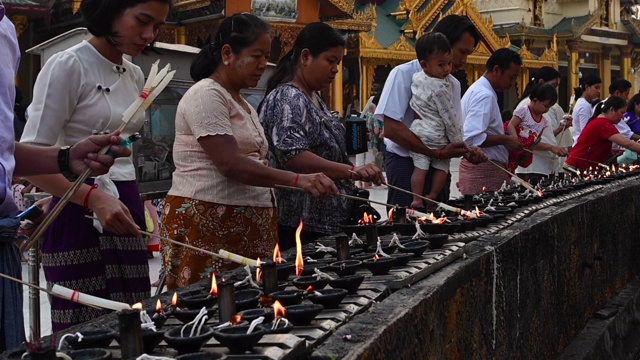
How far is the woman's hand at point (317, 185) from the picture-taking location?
331cm

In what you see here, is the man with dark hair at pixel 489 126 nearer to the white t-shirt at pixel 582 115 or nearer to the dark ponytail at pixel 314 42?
the dark ponytail at pixel 314 42

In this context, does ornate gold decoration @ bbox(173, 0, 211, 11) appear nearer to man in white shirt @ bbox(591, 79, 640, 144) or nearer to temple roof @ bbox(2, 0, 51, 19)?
temple roof @ bbox(2, 0, 51, 19)

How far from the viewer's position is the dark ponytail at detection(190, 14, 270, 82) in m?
3.48

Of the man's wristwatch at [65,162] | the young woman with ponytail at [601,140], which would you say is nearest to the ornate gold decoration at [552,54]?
the young woman with ponytail at [601,140]

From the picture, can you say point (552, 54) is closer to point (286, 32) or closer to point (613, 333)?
point (286, 32)

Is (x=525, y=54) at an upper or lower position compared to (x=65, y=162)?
upper

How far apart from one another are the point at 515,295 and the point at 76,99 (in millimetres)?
1942

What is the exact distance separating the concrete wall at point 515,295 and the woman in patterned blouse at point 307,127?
826mm

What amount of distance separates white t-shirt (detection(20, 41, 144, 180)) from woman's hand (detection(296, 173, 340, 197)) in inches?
26.1

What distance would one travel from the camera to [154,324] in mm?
1945

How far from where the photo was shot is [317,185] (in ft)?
10.9

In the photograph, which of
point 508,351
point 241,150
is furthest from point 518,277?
point 241,150

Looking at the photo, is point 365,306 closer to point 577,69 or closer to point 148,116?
point 148,116

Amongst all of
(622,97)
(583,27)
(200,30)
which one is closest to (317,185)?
(622,97)
